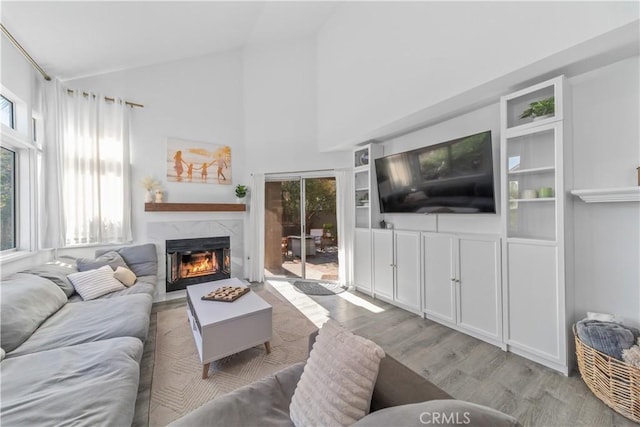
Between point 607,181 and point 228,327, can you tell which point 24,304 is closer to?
point 228,327

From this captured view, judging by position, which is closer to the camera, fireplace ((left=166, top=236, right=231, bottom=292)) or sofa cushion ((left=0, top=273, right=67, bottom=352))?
sofa cushion ((left=0, top=273, right=67, bottom=352))

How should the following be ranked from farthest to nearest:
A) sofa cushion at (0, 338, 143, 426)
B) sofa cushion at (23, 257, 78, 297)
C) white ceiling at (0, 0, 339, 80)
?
sofa cushion at (23, 257, 78, 297)
white ceiling at (0, 0, 339, 80)
sofa cushion at (0, 338, 143, 426)

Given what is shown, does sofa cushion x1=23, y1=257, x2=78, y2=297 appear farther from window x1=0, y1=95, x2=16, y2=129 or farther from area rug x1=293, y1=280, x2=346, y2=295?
area rug x1=293, y1=280, x2=346, y2=295

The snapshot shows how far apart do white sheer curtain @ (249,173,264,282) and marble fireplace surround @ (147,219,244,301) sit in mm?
200

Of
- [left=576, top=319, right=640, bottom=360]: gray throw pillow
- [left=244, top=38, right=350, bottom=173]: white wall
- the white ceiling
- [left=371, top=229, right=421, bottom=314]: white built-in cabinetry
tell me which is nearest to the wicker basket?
[left=576, top=319, right=640, bottom=360]: gray throw pillow

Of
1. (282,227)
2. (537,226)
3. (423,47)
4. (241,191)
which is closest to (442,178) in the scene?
(537,226)

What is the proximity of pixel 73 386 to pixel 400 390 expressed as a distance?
161 centimetres

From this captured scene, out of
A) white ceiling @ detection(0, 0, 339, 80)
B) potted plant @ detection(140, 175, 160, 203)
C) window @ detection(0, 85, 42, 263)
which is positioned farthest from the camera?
potted plant @ detection(140, 175, 160, 203)

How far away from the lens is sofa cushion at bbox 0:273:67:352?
1.66m

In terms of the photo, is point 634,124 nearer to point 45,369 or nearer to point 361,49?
point 361,49

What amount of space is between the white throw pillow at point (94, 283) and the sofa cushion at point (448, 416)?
10.1ft

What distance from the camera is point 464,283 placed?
8.68 feet

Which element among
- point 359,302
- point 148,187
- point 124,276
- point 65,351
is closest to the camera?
point 65,351

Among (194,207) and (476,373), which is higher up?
(194,207)
